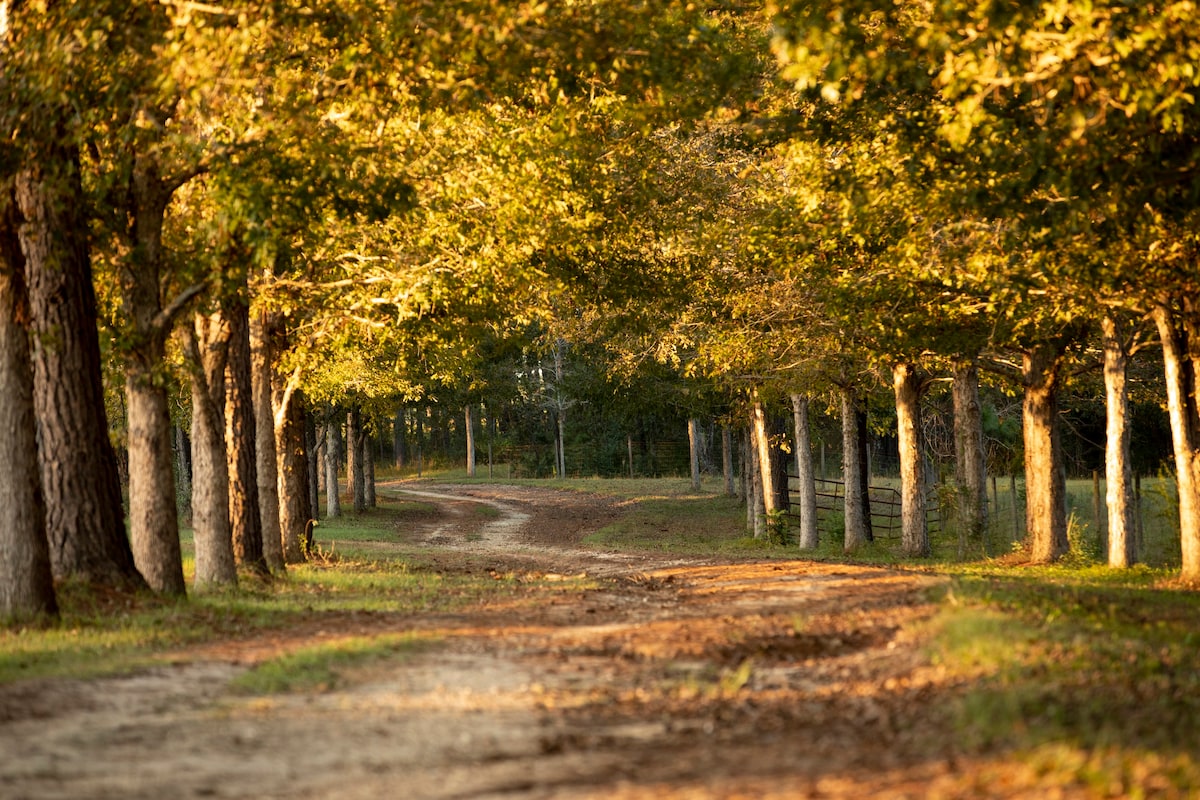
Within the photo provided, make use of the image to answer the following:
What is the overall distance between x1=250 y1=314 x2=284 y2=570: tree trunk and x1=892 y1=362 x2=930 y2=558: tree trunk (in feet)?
45.6

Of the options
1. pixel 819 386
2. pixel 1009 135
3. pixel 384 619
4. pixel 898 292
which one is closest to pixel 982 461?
pixel 819 386

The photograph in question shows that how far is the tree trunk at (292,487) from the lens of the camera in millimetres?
26375

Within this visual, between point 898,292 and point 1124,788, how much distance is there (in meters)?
16.3

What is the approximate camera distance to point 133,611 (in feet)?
48.8

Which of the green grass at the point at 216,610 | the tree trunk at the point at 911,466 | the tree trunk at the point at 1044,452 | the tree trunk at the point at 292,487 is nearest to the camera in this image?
the green grass at the point at 216,610

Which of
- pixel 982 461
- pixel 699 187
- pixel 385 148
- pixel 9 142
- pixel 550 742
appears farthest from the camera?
pixel 982 461

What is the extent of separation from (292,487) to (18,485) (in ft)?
44.0

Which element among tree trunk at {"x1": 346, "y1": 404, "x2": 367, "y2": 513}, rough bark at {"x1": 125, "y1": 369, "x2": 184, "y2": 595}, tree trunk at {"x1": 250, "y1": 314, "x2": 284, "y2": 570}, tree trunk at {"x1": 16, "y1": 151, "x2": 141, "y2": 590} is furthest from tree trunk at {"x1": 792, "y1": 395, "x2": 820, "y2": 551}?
tree trunk at {"x1": 346, "y1": 404, "x2": 367, "y2": 513}

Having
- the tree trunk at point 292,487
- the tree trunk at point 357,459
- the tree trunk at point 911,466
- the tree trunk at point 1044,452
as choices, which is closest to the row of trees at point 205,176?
the tree trunk at point 292,487

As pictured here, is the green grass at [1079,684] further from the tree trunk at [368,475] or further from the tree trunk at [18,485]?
the tree trunk at [368,475]

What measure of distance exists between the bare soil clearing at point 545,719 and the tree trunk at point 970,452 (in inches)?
594

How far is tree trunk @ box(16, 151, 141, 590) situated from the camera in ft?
49.2

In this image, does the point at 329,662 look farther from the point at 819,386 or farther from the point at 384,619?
the point at 819,386

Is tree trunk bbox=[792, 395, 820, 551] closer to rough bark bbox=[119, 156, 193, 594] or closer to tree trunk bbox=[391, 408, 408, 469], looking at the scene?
rough bark bbox=[119, 156, 193, 594]
